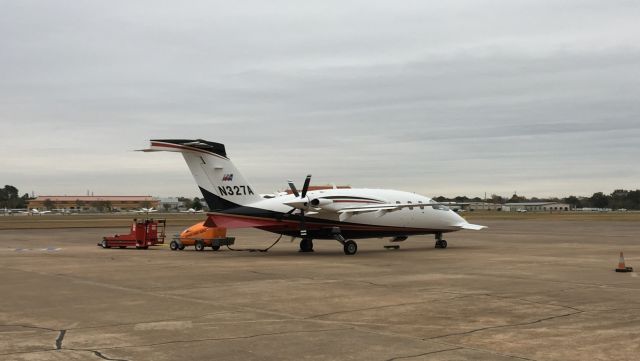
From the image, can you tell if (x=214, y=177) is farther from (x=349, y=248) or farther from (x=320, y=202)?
(x=349, y=248)

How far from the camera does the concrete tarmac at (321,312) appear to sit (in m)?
9.48

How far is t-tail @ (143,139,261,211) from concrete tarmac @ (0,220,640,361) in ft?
20.7

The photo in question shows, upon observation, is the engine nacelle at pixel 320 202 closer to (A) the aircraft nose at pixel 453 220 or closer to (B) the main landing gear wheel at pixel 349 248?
(B) the main landing gear wheel at pixel 349 248

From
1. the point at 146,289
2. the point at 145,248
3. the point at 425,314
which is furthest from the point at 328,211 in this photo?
the point at 425,314

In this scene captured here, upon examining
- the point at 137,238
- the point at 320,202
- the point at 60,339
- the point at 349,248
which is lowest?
the point at 60,339

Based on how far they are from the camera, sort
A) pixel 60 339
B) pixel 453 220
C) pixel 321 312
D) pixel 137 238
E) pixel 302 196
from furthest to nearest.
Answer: pixel 137 238
pixel 453 220
pixel 302 196
pixel 321 312
pixel 60 339

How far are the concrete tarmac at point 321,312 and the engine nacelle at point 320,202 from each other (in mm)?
6241

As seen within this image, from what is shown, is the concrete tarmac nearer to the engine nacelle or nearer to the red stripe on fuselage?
the red stripe on fuselage

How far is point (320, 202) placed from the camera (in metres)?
30.3

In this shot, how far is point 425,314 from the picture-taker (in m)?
12.7

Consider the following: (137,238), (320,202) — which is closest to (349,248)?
(320,202)

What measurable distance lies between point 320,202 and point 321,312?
17.3 meters

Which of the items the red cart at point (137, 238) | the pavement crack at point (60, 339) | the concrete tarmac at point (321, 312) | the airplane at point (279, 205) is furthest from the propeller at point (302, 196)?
the pavement crack at point (60, 339)

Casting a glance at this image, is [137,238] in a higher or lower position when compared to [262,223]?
lower
